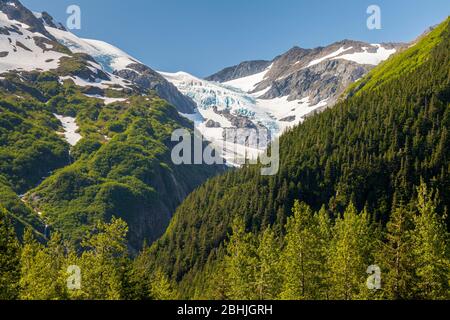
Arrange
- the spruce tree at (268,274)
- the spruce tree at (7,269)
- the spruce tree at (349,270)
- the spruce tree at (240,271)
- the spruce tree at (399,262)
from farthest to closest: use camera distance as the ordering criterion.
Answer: the spruce tree at (268,274) < the spruce tree at (240,271) < the spruce tree at (349,270) < the spruce tree at (399,262) < the spruce tree at (7,269)

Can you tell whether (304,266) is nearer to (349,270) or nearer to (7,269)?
(349,270)

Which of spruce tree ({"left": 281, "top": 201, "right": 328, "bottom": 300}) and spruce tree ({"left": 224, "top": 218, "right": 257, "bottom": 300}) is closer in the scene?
spruce tree ({"left": 281, "top": 201, "right": 328, "bottom": 300})

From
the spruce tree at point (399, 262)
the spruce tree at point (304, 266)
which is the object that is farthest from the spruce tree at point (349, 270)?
the spruce tree at point (399, 262)

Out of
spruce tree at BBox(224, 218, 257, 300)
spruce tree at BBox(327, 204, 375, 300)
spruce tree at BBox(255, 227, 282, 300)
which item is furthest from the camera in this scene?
spruce tree at BBox(255, 227, 282, 300)

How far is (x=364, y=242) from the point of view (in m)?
75.6

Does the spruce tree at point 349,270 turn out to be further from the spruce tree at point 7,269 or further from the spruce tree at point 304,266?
the spruce tree at point 7,269

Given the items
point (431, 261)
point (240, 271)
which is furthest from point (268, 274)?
point (431, 261)

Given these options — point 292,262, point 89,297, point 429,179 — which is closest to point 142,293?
point 89,297

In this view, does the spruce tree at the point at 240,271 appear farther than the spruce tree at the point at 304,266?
Yes

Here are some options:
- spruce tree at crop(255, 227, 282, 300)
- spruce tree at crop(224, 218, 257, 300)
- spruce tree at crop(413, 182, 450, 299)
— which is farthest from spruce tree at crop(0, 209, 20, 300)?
spruce tree at crop(413, 182, 450, 299)

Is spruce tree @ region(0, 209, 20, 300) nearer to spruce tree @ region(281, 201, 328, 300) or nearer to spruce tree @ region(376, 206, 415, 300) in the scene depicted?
spruce tree @ region(281, 201, 328, 300)

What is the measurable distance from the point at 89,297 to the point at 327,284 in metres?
31.5
